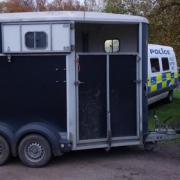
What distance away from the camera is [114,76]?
28.6ft

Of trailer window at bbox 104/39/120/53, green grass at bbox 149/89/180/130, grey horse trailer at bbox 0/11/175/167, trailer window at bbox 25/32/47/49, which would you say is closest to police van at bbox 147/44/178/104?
green grass at bbox 149/89/180/130

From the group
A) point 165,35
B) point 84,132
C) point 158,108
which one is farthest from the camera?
point 158,108

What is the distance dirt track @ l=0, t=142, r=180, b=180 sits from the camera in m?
7.86

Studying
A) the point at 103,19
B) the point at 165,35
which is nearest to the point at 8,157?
the point at 103,19

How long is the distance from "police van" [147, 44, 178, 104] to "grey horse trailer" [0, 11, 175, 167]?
665 cm

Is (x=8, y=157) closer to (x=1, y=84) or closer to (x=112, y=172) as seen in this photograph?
(x=1, y=84)

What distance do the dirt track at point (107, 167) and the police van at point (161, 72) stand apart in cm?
621

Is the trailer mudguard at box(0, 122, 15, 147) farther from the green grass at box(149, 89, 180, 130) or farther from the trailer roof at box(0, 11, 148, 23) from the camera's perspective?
the green grass at box(149, 89, 180, 130)

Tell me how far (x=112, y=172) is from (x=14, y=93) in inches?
86.0

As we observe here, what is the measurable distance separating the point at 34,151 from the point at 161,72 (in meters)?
9.91

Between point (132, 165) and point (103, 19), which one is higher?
point (103, 19)

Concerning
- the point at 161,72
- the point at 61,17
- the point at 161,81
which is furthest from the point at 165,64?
the point at 61,17

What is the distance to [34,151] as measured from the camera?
853cm

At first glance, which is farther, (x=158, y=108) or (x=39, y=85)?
(x=158, y=108)
